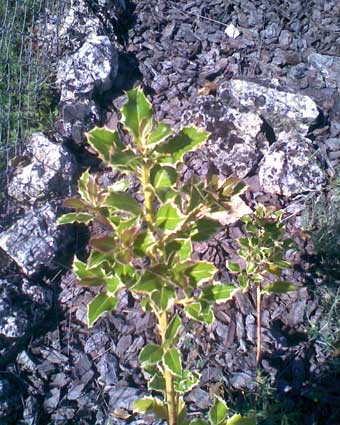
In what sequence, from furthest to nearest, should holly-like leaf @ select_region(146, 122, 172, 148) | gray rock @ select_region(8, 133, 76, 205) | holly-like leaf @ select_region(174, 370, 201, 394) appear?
gray rock @ select_region(8, 133, 76, 205)
holly-like leaf @ select_region(174, 370, 201, 394)
holly-like leaf @ select_region(146, 122, 172, 148)

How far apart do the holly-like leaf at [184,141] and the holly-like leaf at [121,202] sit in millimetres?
152

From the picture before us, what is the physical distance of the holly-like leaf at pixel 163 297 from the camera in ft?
5.03

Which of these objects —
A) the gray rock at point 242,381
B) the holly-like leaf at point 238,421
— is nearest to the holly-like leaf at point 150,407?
the holly-like leaf at point 238,421

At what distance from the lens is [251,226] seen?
2514 mm

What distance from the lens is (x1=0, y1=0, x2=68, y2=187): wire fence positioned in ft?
12.2

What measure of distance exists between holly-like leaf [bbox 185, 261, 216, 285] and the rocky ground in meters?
1.32

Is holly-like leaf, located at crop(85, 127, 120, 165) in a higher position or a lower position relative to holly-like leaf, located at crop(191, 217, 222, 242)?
higher

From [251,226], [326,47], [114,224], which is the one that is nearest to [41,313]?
[251,226]

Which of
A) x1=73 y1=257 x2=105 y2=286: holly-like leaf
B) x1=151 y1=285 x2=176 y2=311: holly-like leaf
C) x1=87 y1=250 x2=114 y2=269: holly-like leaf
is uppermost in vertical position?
x1=87 y1=250 x2=114 y2=269: holly-like leaf

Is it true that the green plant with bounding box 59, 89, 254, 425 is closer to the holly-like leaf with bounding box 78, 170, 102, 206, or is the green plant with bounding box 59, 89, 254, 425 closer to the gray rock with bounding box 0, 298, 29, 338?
the holly-like leaf with bounding box 78, 170, 102, 206

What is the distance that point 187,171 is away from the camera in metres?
3.59

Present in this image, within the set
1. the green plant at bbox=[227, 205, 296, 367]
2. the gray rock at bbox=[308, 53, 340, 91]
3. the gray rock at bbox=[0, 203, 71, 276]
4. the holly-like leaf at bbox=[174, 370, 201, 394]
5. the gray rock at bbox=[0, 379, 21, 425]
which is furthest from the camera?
the gray rock at bbox=[308, 53, 340, 91]

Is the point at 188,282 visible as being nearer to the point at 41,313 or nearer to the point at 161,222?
the point at 161,222

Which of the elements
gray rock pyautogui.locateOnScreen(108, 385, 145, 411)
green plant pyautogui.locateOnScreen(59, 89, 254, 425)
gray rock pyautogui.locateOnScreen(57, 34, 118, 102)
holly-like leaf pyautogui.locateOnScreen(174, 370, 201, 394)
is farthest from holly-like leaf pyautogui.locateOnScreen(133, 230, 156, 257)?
gray rock pyautogui.locateOnScreen(57, 34, 118, 102)
